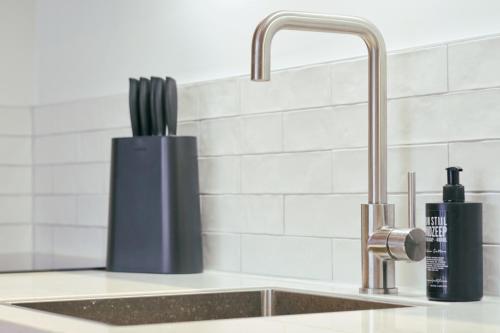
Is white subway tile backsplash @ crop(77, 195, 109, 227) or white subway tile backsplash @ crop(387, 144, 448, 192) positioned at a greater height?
white subway tile backsplash @ crop(387, 144, 448, 192)

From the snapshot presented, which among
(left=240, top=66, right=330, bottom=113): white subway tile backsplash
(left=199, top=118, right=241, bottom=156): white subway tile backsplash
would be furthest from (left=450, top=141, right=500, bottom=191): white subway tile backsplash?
(left=199, top=118, right=241, bottom=156): white subway tile backsplash

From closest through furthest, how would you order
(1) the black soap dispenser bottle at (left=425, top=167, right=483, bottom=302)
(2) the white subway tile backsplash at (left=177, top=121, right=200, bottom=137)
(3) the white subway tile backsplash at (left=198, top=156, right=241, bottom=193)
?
(1) the black soap dispenser bottle at (left=425, top=167, right=483, bottom=302) < (3) the white subway tile backsplash at (left=198, top=156, right=241, bottom=193) < (2) the white subway tile backsplash at (left=177, top=121, right=200, bottom=137)

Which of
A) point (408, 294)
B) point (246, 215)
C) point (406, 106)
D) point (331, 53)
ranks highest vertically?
point (331, 53)

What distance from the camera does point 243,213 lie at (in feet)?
6.15

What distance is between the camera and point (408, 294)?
4.69ft

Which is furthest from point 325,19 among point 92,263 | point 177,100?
point 92,263

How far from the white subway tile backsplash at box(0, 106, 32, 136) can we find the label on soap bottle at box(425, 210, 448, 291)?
160 centimetres

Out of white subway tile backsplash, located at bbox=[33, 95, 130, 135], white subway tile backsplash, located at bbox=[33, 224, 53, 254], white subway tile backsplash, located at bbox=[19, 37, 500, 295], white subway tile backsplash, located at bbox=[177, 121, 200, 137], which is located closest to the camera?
white subway tile backsplash, located at bbox=[19, 37, 500, 295]

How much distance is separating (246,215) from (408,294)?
0.51 meters

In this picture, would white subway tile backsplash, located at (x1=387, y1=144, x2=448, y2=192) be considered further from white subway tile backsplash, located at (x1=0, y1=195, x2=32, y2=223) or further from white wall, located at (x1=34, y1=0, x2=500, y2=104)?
white subway tile backsplash, located at (x1=0, y1=195, x2=32, y2=223)

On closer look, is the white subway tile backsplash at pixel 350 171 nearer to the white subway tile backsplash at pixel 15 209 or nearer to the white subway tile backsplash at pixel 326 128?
the white subway tile backsplash at pixel 326 128

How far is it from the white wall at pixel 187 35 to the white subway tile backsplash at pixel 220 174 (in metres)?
0.18

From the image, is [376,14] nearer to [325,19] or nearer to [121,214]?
[325,19]

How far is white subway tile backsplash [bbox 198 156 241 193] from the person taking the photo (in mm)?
1896
